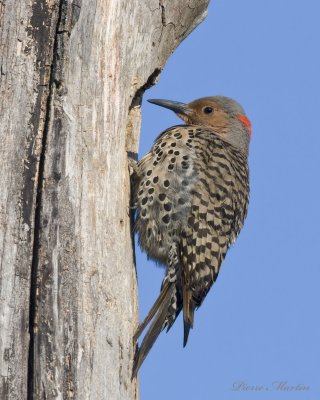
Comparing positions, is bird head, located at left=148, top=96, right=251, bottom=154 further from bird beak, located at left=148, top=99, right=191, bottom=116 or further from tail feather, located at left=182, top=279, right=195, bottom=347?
tail feather, located at left=182, top=279, right=195, bottom=347

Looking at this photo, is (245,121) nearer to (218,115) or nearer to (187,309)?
(218,115)

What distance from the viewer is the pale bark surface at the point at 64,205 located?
340 centimetres

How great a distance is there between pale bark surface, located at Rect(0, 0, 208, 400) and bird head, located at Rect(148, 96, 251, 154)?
162cm

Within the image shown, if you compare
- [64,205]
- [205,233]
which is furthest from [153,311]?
[64,205]

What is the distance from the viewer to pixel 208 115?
5.80 meters

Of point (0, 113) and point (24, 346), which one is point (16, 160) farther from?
point (24, 346)

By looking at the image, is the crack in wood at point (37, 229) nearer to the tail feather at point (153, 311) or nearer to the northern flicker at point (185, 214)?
the tail feather at point (153, 311)

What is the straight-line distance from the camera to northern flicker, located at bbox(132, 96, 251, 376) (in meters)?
4.67

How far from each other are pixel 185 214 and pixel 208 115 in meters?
1.31

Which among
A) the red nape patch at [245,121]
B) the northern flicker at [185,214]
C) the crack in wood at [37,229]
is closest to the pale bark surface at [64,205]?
the crack in wood at [37,229]

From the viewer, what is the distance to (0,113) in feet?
11.9

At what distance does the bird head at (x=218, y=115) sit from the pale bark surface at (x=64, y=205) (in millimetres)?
1623

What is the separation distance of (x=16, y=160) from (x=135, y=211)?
3.92 feet

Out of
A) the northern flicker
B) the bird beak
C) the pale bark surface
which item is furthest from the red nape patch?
the pale bark surface
